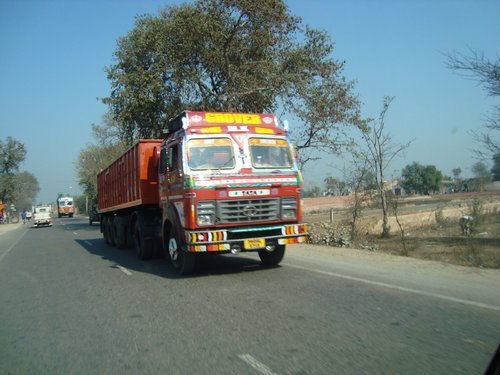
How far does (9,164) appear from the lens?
2933 inches

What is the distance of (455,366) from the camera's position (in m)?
4.12

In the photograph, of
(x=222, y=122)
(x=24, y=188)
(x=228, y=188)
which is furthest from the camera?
(x=24, y=188)

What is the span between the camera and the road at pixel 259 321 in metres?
4.48

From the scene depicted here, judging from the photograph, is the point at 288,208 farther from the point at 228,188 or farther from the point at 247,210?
the point at 228,188

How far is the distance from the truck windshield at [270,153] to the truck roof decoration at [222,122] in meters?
0.26

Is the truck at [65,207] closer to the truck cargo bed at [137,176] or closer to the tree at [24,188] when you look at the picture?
the tree at [24,188]

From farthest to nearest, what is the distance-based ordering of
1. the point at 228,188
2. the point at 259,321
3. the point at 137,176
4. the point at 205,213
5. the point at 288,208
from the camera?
1. the point at 137,176
2. the point at 288,208
3. the point at 228,188
4. the point at 205,213
5. the point at 259,321

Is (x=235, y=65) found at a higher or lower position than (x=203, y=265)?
higher

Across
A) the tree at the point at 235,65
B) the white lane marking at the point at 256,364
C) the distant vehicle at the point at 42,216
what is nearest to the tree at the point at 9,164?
the distant vehicle at the point at 42,216

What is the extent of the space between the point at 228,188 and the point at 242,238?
1.01 m

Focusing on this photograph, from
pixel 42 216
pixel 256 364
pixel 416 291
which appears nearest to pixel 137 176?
pixel 416 291

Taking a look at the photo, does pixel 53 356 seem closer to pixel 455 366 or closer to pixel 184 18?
pixel 455 366

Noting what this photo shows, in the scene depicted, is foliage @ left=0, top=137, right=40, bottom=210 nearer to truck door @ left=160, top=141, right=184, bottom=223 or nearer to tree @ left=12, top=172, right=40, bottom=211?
Result: tree @ left=12, top=172, right=40, bottom=211

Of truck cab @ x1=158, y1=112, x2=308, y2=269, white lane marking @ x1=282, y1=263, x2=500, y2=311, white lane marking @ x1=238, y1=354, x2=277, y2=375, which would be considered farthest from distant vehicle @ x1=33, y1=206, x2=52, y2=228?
white lane marking @ x1=238, y1=354, x2=277, y2=375
